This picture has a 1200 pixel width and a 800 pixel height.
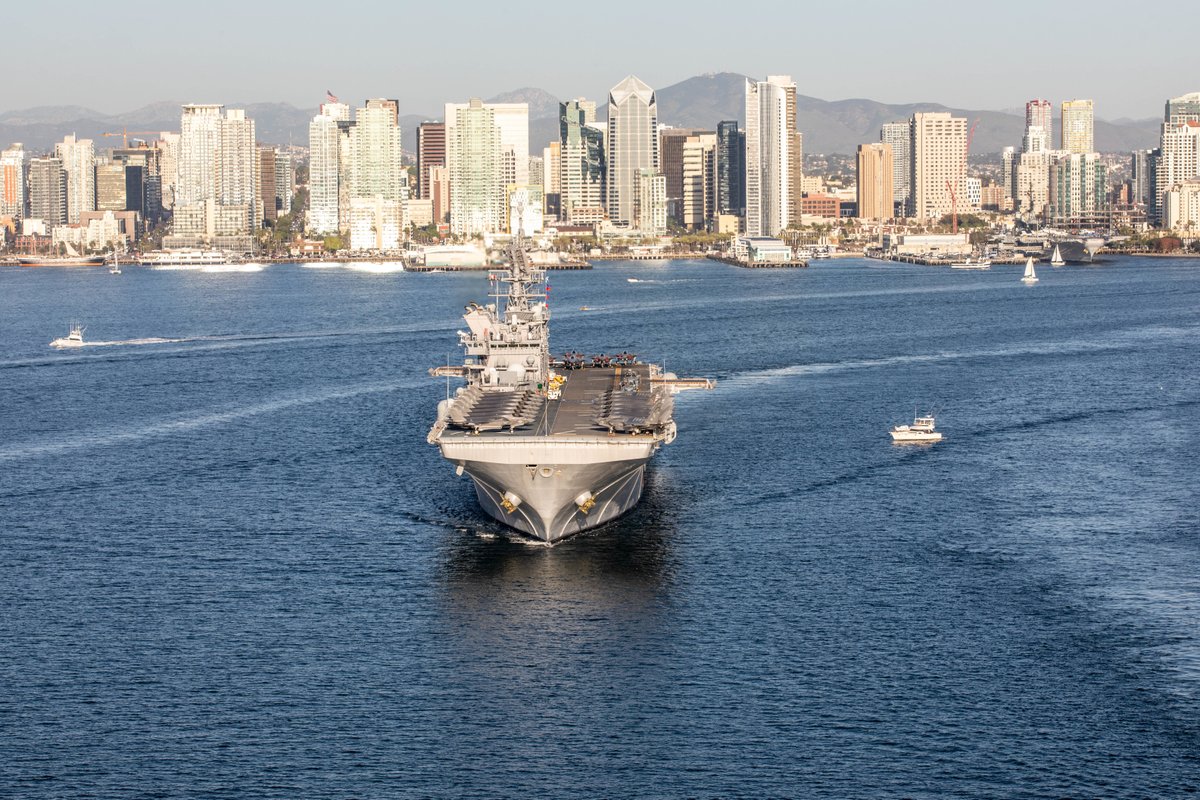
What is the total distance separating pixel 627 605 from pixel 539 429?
11.3 metres

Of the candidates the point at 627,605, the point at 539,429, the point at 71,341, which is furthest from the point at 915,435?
the point at 71,341

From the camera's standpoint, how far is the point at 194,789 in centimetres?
3117

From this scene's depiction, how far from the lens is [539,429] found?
52.1 meters

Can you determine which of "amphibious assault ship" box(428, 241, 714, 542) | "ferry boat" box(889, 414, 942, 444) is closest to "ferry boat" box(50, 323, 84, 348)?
"amphibious assault ship" box(428, 241, 714, 542)

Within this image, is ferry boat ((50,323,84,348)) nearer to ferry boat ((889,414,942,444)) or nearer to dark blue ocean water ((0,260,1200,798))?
dark blue ocean water ((0,260,1200,798))

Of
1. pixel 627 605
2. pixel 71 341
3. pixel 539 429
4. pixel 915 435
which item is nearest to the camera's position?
pixel 627 605

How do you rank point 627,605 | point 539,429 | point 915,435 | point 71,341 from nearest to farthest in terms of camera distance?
point 627,605 → point 539,429 → point 915,435 → point 71,341

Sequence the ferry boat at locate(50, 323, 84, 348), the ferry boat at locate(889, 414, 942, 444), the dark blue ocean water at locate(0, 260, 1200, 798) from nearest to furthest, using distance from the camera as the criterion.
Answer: the dark blue ocean water at locate(0, 260, 1200, 798) → the ferry boat at locate(889, 414, 942, 444) → the ferry boat at locate(50, 323, 84, 348)

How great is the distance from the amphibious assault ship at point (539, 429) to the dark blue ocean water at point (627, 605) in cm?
118

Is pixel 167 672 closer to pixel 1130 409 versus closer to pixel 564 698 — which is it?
pixel 564 698

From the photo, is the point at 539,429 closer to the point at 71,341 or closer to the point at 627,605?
the point at 627,605

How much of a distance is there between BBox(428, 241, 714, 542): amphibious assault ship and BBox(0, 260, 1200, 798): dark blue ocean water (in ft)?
3.87

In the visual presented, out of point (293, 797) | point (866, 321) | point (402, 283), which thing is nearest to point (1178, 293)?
point (866, 321)

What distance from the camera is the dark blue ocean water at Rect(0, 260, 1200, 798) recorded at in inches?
1278
